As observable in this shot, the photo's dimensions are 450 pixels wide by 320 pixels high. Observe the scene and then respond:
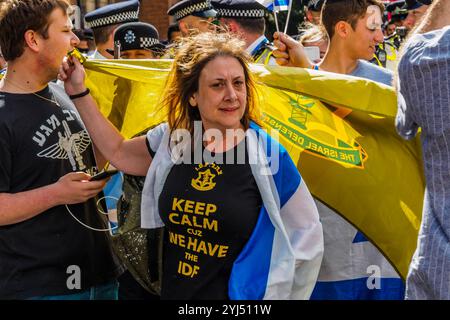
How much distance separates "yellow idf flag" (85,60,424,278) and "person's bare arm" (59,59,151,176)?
0.21 metres

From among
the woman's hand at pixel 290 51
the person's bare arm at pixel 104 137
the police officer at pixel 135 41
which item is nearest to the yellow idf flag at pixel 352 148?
the person's bare arm at pixel 104 137

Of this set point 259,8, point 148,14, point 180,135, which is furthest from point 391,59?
point 148,14

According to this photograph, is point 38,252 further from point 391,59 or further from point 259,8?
point 391,59

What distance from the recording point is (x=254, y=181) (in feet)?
9.02

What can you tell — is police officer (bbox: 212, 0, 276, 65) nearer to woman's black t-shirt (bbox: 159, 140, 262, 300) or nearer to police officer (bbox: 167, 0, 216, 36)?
police officer (bbox: 167, 0, 216, 36)

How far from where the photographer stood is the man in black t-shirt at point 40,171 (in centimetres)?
297

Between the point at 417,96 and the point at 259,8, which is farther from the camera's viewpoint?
the point at 259,8

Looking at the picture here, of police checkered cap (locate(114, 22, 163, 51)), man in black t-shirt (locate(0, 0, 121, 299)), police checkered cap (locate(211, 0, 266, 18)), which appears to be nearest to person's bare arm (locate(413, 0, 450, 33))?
man in black t-shirt (locate(0, 0, 121, 299))

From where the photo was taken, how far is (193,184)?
110 inches

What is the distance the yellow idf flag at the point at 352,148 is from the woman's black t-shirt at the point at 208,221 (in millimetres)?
476

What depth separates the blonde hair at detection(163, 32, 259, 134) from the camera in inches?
116

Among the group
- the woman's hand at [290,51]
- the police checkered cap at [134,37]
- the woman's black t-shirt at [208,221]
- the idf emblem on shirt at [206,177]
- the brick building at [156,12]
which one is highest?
the woman's hand at [290,51]

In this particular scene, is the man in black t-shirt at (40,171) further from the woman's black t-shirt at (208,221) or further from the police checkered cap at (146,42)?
the police checkered cap at (146,42)

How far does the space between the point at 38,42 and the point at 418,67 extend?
1.59 m
